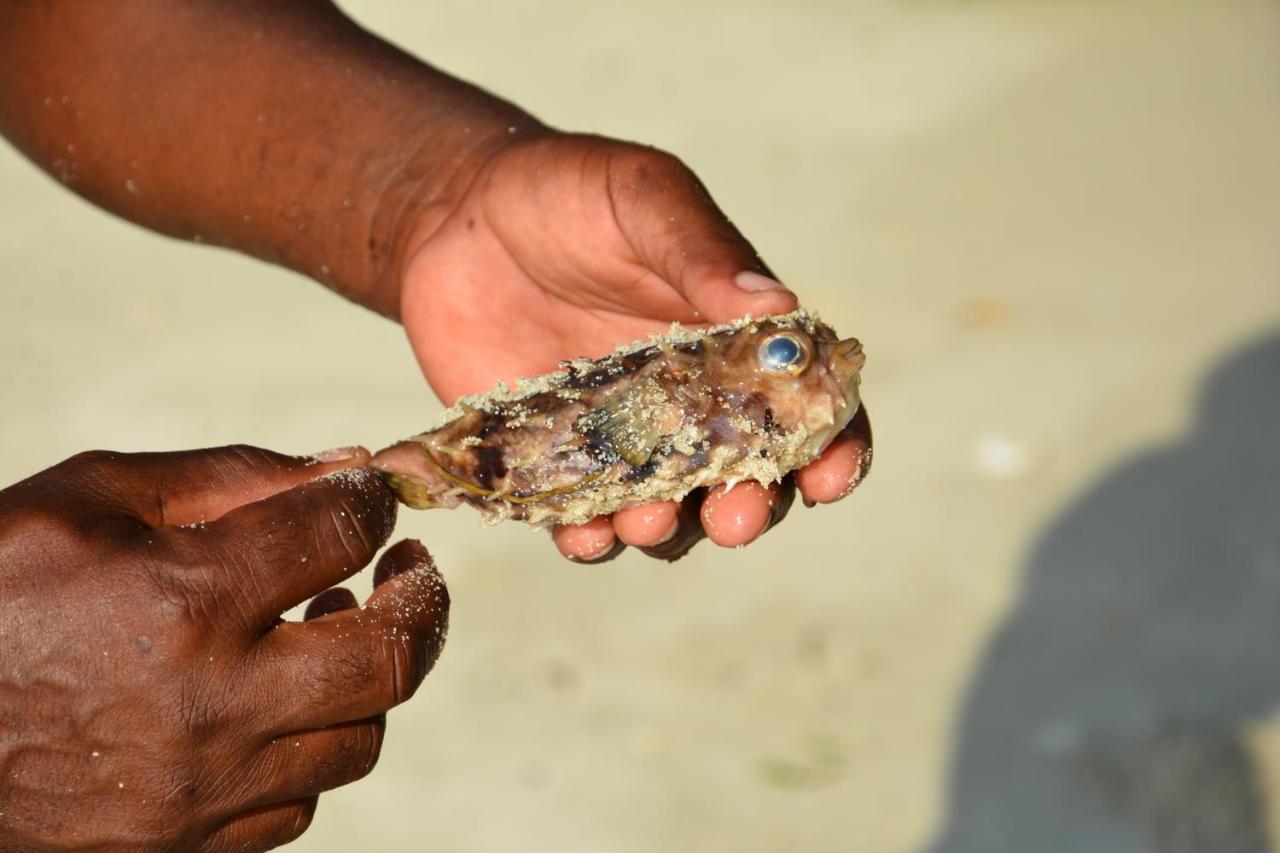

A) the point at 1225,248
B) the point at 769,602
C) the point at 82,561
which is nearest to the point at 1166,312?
the point at 1225,248

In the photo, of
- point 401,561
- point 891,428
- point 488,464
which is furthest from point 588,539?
point 891,428

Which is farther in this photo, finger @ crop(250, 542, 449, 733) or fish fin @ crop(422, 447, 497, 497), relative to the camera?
fish fin @ crop(422, 447, 497, 497)

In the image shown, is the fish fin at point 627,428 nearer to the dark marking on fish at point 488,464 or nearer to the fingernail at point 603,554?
the dark marking on fish at point 488,464

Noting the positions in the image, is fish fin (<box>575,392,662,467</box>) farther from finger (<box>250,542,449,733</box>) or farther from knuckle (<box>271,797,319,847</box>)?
knuckle (<box>271,797,319,847</box>)

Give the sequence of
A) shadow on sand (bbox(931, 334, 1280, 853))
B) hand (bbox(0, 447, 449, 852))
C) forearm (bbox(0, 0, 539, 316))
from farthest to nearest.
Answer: shadow on sand (bbox(931, 334, 1280, 853)), forearm (bbox(0, 0, 539, 316)), hand (bbox(0, 447, 449, 852))

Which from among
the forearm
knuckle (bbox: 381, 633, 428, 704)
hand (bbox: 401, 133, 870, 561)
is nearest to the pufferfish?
hand (bbox: 401, 133, 870, 561)

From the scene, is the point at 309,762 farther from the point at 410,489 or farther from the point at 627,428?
the point at 627,428

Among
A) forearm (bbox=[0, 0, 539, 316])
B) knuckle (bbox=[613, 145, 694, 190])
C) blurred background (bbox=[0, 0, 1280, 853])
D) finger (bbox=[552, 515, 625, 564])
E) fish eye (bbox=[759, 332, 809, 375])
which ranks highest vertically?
forearm (bbox=[0, 0, 539, 316])
